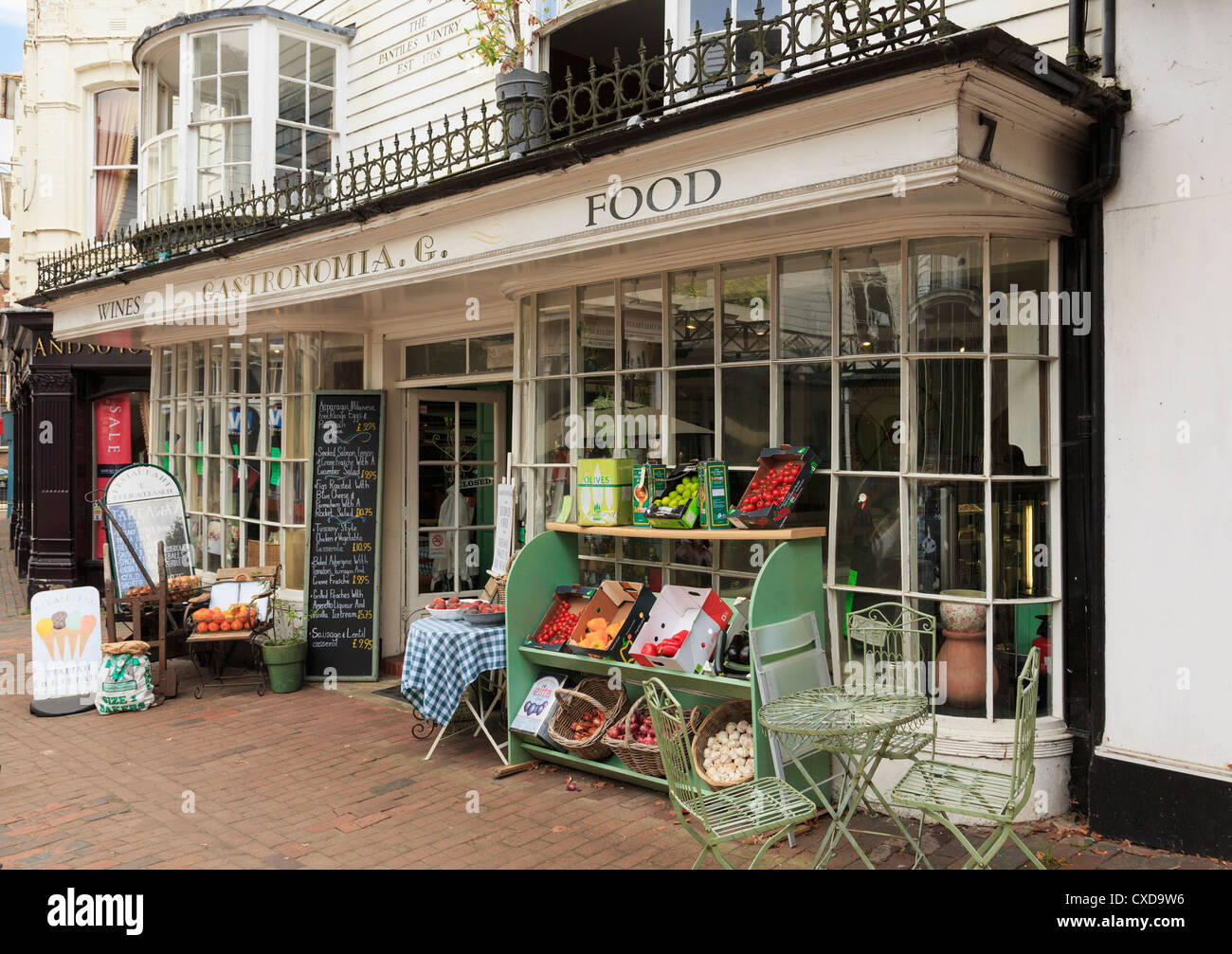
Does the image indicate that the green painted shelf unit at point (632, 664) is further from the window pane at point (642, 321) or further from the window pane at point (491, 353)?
the window pane at point (491, 353)

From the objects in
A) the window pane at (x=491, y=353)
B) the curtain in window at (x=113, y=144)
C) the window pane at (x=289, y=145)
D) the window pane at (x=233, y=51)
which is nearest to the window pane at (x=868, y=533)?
the window pane at (x=491, y=353)

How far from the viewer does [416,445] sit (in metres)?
8.32

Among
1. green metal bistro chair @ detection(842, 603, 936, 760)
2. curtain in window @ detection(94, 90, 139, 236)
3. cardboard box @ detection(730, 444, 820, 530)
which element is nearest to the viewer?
green metal bistro chair @ detection(842, 603, 936, 760)

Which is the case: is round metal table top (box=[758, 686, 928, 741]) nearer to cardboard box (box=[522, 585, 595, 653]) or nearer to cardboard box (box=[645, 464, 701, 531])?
cardboard box (box=[645, 464, 701, 531])

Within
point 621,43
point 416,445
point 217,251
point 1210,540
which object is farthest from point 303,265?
point 1210,540

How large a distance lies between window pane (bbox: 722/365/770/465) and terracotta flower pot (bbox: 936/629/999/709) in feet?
4.65

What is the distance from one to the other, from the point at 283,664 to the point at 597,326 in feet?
12.7

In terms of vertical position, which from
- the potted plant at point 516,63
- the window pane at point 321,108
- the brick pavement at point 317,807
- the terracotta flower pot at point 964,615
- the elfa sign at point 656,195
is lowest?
the brick pavement at point 317,807

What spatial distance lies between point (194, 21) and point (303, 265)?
402cm

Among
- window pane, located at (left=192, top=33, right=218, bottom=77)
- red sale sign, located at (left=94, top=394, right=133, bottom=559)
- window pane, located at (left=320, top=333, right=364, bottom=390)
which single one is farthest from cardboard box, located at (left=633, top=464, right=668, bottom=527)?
red sale sign, located at (left=94, top=394, right=133, bottom=559)

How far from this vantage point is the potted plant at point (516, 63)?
18.7 feet

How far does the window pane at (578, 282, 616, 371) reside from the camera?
19.8ft

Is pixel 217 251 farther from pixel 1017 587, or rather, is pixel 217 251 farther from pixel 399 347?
pixel 1017 587

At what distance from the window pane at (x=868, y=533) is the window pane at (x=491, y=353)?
129 inches
